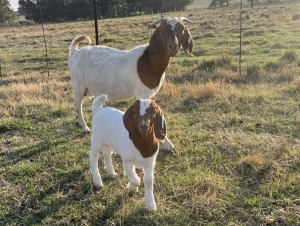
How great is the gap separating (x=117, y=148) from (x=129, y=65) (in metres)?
2.03

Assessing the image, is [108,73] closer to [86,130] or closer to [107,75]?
[107,75]

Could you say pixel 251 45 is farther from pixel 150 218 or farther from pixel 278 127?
→ pixel 150 218

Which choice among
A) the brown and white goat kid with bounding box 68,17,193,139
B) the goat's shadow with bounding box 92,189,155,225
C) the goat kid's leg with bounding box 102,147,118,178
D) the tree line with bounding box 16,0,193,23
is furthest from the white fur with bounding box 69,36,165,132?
the tree line with bounding box 16,0,193,23

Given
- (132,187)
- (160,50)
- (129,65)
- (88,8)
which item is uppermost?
(88,8)

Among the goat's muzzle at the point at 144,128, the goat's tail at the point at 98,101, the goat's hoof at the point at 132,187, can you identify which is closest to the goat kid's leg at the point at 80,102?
the goat's tail at the point at 98,101

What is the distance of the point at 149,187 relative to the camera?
3.93m

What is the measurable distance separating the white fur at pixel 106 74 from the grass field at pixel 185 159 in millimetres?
798

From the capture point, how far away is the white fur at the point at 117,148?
3.84 m

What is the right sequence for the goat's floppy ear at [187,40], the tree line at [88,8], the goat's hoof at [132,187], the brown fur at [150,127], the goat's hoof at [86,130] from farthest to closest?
the tree line at [88,8] < the goat's hoof at [86,130] < the goat's floppy ear at [187,40] < the goat's hoof at [132,187] < the brown fur at [150,127]

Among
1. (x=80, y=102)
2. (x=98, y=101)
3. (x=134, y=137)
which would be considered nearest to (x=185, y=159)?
(x=98, y=101)

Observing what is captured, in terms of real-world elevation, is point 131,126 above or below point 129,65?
below

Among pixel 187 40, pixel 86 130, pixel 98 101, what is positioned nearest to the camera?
pixel 98 101

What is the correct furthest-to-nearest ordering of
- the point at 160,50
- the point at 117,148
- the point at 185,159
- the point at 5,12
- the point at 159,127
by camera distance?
the point at 5,12
the point at 160,50
the point at 185,159
the point at 117,148
the point at 159,127

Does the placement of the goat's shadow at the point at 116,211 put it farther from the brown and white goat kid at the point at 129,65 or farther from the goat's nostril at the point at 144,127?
the brown and white goat kid at the point at 129,65
